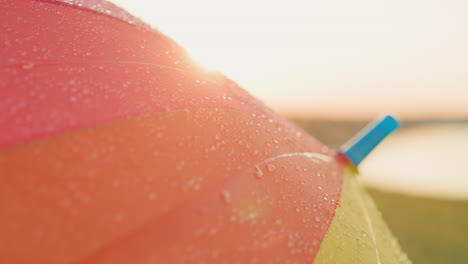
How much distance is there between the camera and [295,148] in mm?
1476

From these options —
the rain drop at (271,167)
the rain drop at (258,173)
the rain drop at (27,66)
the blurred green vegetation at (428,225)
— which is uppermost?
the rain drop at (27,66)

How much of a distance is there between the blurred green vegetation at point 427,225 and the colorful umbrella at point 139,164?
9.86 feet

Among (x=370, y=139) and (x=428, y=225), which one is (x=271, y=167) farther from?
(x=428, y=225)

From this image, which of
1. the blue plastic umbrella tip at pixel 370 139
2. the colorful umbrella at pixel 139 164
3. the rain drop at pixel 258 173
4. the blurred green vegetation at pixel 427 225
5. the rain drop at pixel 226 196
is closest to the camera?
the colorful umbrella at pixel 139 164

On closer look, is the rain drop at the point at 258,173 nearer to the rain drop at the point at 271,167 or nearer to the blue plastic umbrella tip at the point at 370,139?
the rain drop at the point at 271,167

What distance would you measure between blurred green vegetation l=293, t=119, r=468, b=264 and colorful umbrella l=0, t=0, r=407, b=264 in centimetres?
301

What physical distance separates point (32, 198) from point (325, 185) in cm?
96

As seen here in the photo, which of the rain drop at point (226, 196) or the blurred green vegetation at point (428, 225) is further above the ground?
the rain drop at point (226, 196)

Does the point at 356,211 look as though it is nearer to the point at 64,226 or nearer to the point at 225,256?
the point at 225,256

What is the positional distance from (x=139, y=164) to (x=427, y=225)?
15.0ft

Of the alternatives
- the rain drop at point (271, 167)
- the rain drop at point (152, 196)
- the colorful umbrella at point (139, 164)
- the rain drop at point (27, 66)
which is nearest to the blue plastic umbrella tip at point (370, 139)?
the colorful umbrella at point (139, 164)

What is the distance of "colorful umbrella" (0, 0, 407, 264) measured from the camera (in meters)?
0.82

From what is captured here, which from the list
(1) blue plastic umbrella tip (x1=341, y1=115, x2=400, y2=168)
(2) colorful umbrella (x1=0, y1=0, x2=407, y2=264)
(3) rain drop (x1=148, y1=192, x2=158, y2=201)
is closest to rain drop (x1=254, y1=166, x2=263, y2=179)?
(2) colorful umbrella (x1=0, y1=0, x2=407, y2=264)

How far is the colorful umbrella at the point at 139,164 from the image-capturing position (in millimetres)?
816
